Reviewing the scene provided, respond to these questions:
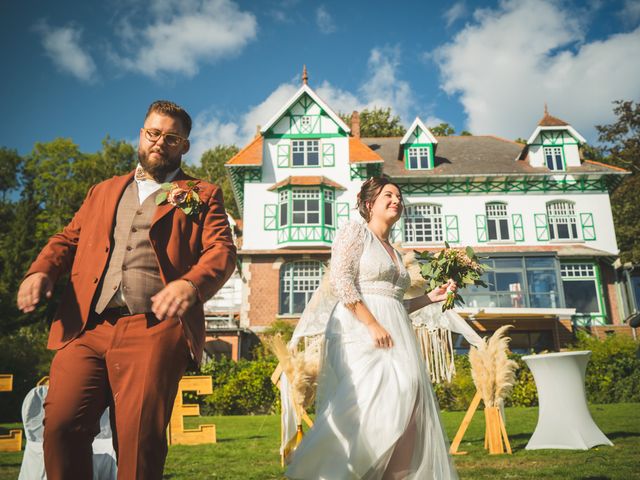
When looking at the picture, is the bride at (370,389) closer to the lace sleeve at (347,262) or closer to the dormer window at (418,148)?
the lace sleeve at (347,262)

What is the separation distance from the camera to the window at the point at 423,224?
27.2 meters

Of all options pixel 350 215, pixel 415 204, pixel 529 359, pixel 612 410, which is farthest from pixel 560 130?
pixel 529 359

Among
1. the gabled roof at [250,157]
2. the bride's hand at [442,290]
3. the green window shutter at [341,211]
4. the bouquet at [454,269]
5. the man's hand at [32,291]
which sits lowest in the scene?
the man's hand at [32,291]

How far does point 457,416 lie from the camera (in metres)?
12.7

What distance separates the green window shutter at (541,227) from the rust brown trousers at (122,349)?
26605 mm

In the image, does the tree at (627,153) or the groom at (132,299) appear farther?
the tree at (627,153)

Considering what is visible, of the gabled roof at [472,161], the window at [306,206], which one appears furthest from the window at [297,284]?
the gabled roof at [472,161]

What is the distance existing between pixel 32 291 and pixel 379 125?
41.7 meters

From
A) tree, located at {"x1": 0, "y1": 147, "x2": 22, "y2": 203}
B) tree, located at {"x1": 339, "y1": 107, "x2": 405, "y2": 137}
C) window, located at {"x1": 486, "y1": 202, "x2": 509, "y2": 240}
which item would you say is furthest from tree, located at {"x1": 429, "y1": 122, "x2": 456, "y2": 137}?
tree, located at {"x1": 0, "y1": 147, "x2": 22, "y2": 203}

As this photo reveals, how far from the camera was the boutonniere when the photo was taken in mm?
2877

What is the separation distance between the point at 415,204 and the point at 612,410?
16.2 metres

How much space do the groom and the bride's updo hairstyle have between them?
75.0 inches

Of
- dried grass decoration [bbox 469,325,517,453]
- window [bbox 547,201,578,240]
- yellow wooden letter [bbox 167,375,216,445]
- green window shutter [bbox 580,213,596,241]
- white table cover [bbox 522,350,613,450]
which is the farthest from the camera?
window [bbox 547,201,578,240]

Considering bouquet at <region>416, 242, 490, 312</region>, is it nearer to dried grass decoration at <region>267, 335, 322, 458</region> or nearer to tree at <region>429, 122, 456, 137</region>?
dried grass decoration at <region>267, 335, 322, 458</region>
